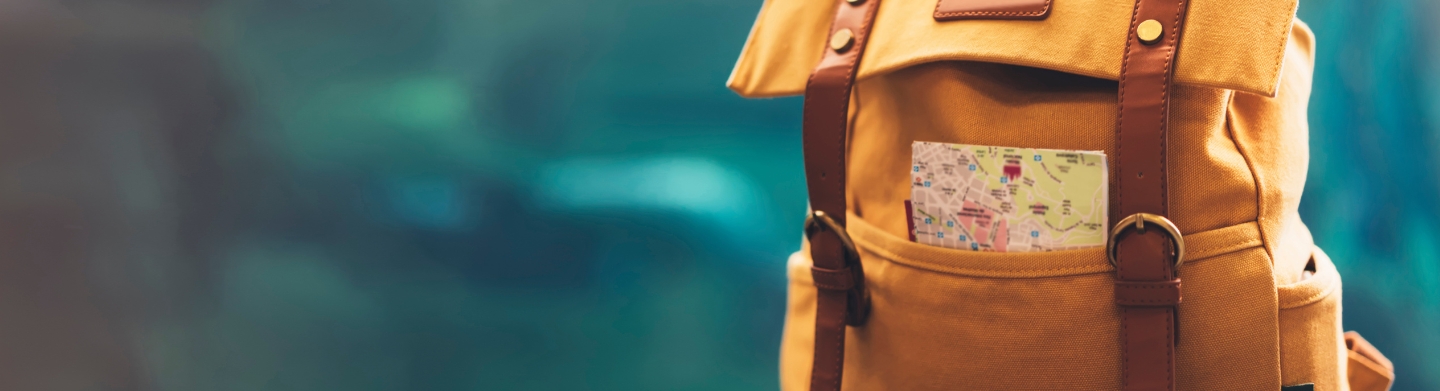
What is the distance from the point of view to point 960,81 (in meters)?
0.82

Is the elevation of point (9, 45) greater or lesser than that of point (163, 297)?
greater

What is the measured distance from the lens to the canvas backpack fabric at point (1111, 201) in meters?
0.73

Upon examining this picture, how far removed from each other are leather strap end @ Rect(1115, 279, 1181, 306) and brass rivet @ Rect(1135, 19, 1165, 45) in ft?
0.64

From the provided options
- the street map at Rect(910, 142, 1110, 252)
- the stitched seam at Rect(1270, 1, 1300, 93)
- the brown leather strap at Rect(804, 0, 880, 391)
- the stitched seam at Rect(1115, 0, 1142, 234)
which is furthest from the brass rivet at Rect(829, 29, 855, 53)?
the stitched seam at Rect(1270, 1, 1300, 93)

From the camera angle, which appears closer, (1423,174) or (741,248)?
(1423,174)

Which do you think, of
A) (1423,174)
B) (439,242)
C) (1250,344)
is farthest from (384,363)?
(1423,174)

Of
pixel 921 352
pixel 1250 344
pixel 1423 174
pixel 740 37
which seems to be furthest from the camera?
pixel 740 37

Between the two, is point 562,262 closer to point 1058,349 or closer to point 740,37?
point 740,37

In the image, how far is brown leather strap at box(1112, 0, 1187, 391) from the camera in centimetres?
72

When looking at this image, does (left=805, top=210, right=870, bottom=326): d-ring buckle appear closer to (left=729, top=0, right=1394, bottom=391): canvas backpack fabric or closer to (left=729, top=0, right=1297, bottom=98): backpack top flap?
(left=729, top=0, right=1394, bottom=391): canvas backpack fabric

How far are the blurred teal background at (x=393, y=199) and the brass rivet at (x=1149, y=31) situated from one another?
0.65 m

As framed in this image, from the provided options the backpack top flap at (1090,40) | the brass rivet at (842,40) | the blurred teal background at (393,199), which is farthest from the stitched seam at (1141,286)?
the blurred teal background at (393,199)

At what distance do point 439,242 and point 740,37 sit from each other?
1.77 feet

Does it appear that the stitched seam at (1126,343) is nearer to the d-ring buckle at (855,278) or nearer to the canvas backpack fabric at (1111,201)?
the canvas backpack fabric at (1111,201)
